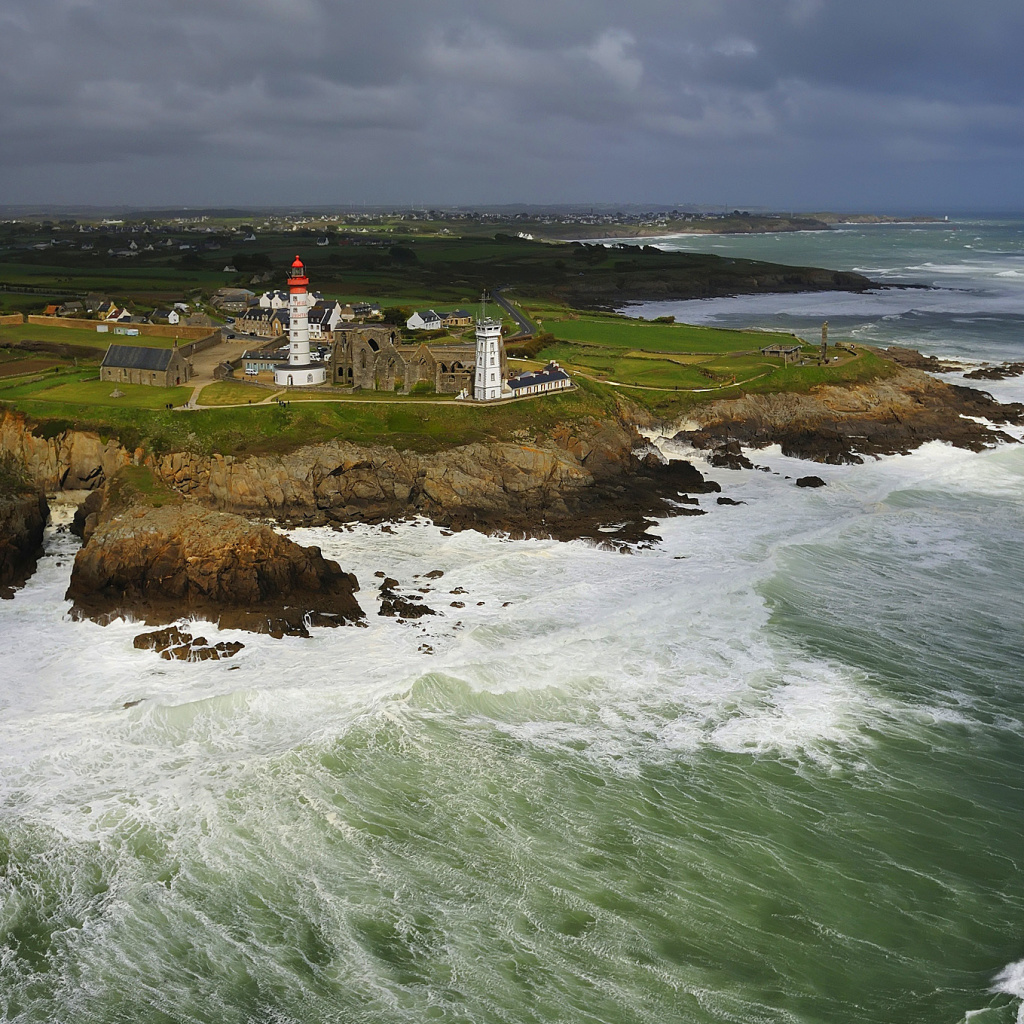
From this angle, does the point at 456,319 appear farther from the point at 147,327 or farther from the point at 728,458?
the point at 728,458

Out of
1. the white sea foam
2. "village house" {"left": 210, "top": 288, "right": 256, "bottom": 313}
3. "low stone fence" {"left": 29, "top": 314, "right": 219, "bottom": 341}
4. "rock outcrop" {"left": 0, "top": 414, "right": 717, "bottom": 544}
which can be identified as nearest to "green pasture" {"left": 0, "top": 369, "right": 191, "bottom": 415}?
"rock outcrop" {"left": 0, "top": 414, "right": 717, "bottom": 544}

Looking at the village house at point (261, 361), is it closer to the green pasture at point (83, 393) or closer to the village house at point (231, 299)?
the green pasture at point (83, 393)

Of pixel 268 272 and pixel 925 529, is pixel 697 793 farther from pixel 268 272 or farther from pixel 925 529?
pixel 268 272

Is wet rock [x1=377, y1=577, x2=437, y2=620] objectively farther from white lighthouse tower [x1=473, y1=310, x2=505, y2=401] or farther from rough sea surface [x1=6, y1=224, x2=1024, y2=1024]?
white lighthouse tower [x1=473, y1=310, x2=505, y2=401]

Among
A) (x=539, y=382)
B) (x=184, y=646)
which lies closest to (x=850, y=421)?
(x=539, y=382)

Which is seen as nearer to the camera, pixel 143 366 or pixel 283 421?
pixel 283 421
